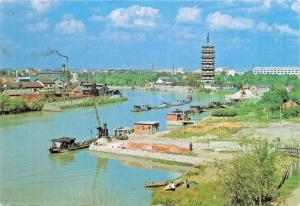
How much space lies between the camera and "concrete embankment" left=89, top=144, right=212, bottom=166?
12375 millimetres

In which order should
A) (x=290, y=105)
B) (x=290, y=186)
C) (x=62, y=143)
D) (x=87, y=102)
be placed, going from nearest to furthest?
(x=290, y=186) < (x=62, y=143) < (x=290, y=105) < (x=87, y=102)

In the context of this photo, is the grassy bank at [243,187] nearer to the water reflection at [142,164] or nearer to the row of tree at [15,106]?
the water reflection at [142,164]

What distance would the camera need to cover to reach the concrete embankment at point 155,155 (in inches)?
487

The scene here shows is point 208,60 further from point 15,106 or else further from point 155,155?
point 155,155

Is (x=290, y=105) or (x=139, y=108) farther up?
(x=290, y=105)

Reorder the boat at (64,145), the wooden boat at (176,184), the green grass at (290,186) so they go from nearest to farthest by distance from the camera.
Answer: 1. the green grass at (290,186)
2. the wooden boat at (176,184)
3. the boat at (64,145)

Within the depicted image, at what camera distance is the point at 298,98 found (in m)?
24.3

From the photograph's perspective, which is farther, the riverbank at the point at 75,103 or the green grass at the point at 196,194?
the riverbank at the point at 75,103

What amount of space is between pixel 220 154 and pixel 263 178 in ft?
17.3

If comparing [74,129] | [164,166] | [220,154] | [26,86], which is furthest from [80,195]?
[26,86]

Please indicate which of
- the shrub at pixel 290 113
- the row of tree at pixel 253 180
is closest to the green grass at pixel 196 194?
the row of tree at pixel 253 180

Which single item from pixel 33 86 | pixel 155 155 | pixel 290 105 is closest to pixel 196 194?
pixel 155 155

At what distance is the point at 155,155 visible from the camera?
1310 centimetres

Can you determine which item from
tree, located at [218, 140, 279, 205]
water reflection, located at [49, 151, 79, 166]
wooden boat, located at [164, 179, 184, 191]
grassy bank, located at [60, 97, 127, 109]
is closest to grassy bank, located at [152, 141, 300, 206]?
tree, located at [218, 140, 279, 205]
